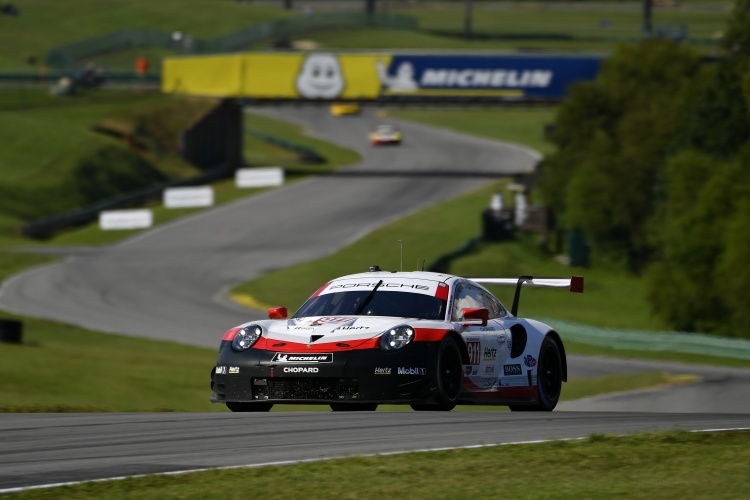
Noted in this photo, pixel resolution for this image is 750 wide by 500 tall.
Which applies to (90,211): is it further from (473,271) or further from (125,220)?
(473,271)

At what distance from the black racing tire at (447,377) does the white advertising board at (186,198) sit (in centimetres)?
5080

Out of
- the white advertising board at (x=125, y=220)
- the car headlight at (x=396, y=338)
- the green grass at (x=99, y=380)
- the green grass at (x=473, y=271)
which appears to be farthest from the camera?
the white advertising board at (x=125, y=220)

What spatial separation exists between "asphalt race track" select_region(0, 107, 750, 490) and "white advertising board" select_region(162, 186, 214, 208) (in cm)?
101

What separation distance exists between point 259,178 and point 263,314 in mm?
31807

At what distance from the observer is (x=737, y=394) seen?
18781mm

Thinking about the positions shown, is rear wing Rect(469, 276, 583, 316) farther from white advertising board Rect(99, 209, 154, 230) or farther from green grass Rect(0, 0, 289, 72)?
green grass Rect(0, 0, 289, 72)

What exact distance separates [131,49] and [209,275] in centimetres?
7349

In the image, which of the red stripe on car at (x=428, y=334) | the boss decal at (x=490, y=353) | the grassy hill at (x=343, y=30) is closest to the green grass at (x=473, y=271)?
the boss decal at (x=490, y=353)

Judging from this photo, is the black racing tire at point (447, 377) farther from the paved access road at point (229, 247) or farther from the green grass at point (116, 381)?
the paved access road at point (229, 247)

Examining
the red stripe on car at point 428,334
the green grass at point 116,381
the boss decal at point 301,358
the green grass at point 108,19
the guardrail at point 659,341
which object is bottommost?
the guardrail at point 659,341

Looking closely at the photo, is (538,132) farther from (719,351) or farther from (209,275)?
(719,351)

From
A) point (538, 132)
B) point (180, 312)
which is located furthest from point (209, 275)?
point (538, 132)

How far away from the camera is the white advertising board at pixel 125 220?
5800 centimetres

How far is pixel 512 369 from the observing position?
45.2 feet
